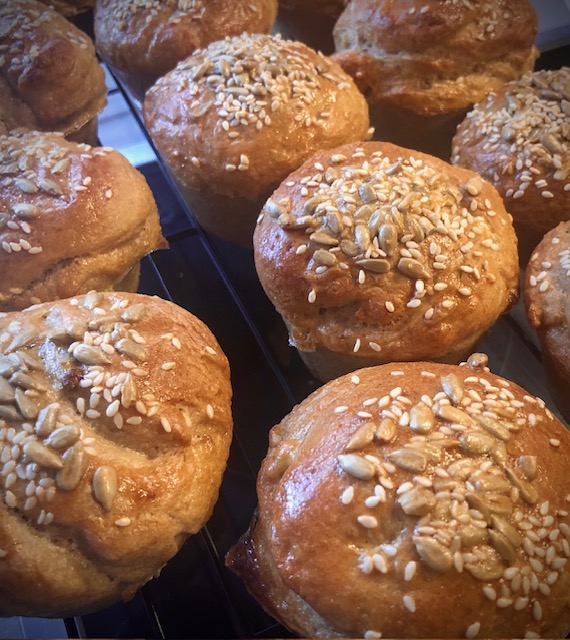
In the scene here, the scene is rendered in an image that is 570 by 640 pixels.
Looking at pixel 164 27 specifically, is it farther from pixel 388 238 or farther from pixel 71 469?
pixel 71 469

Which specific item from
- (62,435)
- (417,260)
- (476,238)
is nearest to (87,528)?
(62,435)

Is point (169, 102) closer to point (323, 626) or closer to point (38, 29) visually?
point (38, 29)

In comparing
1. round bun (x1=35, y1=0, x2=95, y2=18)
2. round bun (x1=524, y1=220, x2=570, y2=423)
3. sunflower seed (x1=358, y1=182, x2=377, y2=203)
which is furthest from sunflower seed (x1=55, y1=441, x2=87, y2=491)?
round bun (x1=35, y1=0, x2=95, y2=18)

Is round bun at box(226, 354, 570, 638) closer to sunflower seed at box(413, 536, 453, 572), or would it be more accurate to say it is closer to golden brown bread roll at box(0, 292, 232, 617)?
sunflower seed at box(413, 536, 453, 572)

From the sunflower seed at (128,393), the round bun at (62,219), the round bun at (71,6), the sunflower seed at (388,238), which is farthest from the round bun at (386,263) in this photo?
the round bun at (71,6)

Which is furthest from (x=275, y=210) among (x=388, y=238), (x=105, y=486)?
(x=105, y=486)

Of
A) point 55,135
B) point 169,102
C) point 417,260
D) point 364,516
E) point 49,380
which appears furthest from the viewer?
point 169,102
